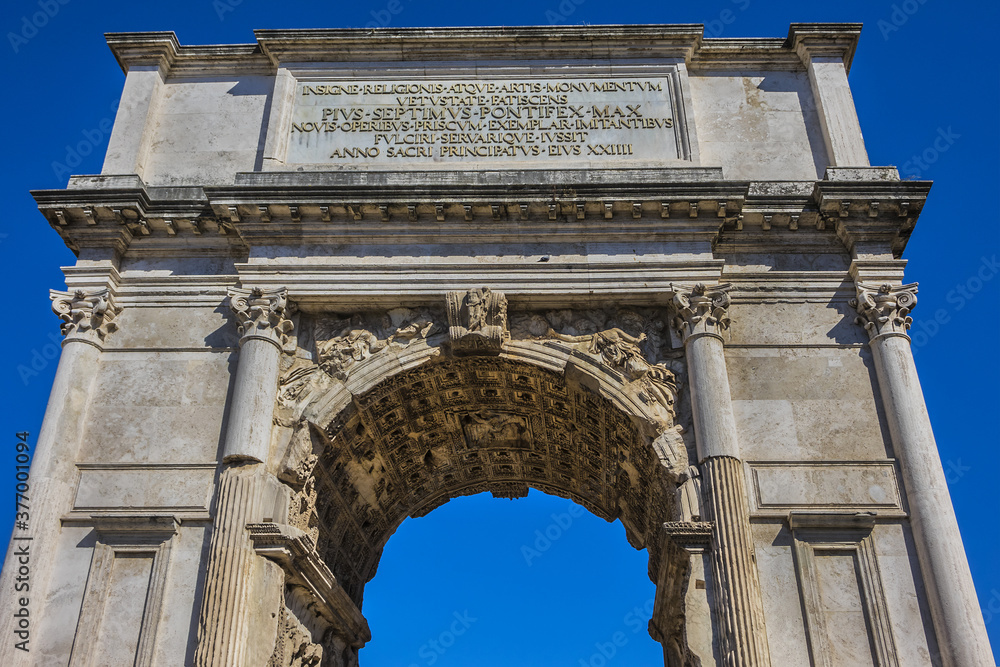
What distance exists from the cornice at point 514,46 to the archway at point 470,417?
5.56 m

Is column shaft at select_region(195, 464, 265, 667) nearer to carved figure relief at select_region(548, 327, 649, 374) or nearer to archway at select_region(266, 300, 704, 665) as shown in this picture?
archway at select_region(266, 300, 704, 665)

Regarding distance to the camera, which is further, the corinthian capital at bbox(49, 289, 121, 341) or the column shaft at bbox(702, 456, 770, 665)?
the corinthian capital at bbox(49, 289, 121, 341)

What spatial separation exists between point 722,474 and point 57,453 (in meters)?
9.78

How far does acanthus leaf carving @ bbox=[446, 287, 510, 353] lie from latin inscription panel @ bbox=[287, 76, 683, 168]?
2908mm

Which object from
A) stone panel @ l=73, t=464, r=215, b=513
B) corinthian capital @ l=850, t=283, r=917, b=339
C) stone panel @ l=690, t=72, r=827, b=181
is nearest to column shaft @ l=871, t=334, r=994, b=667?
corinthian capital @ l=850, t=283, r=917, b=339

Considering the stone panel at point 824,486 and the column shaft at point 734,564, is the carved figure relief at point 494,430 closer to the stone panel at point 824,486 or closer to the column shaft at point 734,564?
the column shaft at point 734,564

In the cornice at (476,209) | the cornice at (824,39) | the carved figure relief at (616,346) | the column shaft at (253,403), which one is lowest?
the column shaft at (253,403)

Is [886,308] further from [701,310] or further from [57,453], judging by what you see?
[57,453]

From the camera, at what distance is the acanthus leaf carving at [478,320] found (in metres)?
15.8

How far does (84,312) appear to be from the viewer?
52.7ft

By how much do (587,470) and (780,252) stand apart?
5.57 metres

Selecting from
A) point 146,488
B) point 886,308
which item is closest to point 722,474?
point 886,308

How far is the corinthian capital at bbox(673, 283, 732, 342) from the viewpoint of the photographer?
15.5 meters

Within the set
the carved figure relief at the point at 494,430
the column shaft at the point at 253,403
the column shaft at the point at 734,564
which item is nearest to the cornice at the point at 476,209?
the column shaft at the point at 253,403
